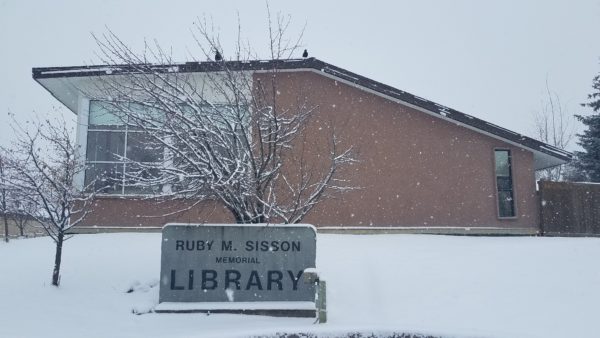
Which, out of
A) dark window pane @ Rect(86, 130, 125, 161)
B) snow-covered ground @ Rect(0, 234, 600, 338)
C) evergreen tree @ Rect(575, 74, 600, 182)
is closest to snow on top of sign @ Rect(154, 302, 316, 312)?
snow-covered ground @ Rect(0, 234, 600, 338)

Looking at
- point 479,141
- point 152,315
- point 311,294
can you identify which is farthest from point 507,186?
point 152,315

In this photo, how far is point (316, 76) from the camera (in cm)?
1390

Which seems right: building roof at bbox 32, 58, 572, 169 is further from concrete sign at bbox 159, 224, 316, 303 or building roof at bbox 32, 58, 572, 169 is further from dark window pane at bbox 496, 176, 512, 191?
concrete sign at bbox 159, 224, 316, 303

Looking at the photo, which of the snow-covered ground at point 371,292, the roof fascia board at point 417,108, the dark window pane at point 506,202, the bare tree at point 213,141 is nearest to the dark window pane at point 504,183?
the dark window pane at point 506,202

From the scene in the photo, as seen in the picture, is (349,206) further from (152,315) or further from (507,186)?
(152,315)

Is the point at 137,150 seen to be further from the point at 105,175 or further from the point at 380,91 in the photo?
the point at 380,91

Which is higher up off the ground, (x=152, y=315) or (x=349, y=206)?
(x=349, y=206)

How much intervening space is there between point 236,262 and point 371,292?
7.91 feet

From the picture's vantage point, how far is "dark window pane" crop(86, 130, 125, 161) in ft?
44.1

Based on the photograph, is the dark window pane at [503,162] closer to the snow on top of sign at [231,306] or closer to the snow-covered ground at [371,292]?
Result: the snow-covered ground at [371,292]

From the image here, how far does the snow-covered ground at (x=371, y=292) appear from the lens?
6785 mm

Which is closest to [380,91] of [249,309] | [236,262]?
[236,262]

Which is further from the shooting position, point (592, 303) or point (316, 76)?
point (316, 76)

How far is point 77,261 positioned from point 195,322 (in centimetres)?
436
